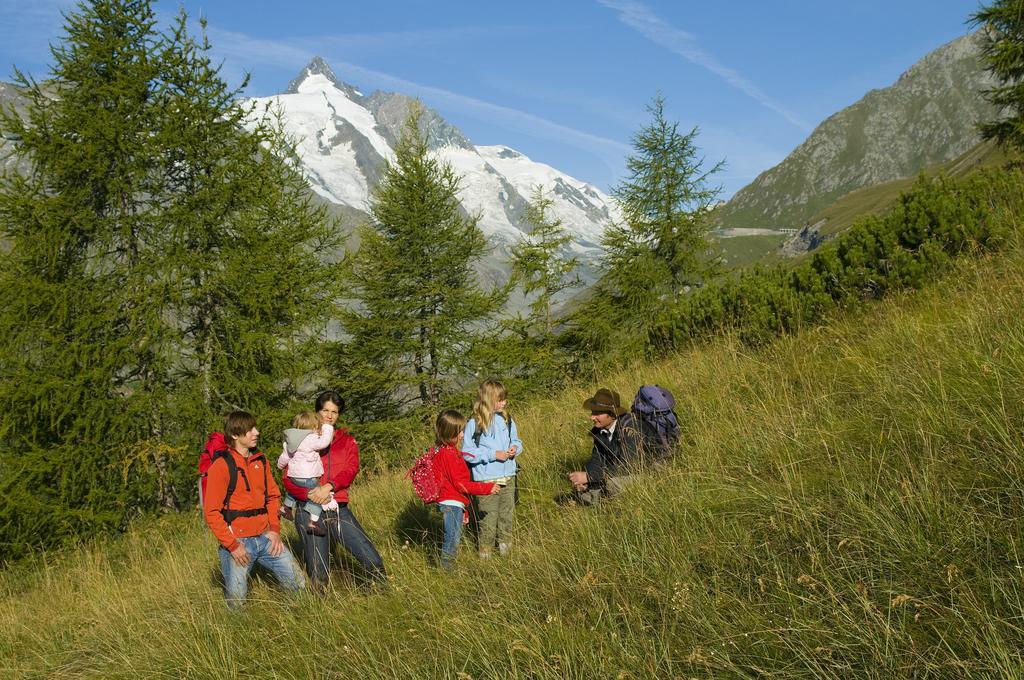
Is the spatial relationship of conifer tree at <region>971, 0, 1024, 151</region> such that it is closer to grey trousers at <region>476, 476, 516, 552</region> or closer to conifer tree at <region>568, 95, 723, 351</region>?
conifer tree at <region>568, 95, 723, 351</region>

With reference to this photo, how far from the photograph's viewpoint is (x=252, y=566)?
4492 millimetres

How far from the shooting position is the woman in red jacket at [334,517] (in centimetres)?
452

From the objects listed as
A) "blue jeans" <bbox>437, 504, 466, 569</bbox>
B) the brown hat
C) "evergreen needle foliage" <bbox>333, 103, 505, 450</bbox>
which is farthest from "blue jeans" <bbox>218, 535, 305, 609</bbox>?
"evergreen needle foliage" <bbox>333, 103, 505, 450</bbox>

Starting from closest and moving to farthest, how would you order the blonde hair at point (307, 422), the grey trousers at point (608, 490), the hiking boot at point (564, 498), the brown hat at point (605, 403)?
the grey trousers at point (608, 490)
the hiking boot at point (564, 498)
the blonde hair at point (307, 422)
the brown hat at point (605, 403)

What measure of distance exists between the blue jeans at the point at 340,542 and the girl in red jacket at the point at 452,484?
22.6 inches

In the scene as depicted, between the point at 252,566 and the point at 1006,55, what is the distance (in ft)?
65.1

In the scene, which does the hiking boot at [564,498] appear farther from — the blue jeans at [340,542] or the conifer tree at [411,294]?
the conifer tree at [411,294]

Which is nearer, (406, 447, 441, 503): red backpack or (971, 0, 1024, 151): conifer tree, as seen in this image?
(406, 447, 441, 503): red backpack

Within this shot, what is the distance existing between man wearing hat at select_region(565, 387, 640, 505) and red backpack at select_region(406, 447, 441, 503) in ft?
3.66

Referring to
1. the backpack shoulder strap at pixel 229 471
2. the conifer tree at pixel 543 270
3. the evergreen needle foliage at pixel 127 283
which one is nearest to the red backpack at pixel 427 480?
the backpack shoulder strap at pixel 229 471

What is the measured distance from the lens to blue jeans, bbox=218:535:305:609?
14.2ft

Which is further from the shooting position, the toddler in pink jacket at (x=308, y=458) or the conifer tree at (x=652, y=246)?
the conifer tree at (x=652, y=246)

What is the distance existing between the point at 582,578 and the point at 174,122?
13.3 m

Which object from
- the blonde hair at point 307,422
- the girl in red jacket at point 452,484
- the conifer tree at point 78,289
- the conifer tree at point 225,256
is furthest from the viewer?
the conifer tree at point 225,256
